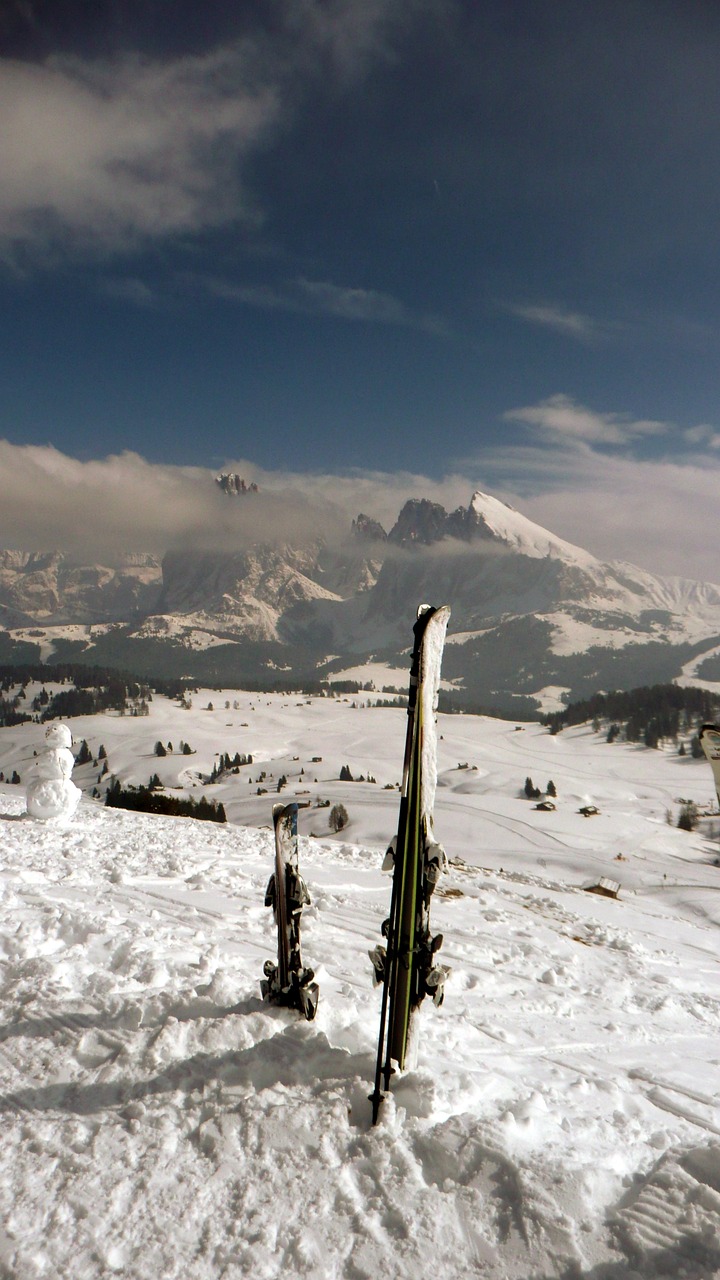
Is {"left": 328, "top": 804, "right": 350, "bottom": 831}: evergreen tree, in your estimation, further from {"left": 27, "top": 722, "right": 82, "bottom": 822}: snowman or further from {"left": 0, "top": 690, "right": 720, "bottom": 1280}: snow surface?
{"left": 0, "top": 690, "right": 720, "bottom": 1280}: snow surface

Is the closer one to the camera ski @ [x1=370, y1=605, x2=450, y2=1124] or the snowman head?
ski @ [x1=370, y1=605, x2=450, y2=1124]

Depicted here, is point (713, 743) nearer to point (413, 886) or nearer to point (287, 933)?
point (413, 886)

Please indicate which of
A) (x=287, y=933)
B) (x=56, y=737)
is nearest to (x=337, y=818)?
(x=56, y=737)

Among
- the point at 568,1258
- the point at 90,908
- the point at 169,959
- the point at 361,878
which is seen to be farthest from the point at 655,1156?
the point at 361,878

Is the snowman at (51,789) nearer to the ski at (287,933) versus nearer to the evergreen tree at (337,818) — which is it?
the ski at (287,933)

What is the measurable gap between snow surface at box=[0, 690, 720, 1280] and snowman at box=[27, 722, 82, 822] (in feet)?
27.5

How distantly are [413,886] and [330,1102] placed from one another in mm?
2349

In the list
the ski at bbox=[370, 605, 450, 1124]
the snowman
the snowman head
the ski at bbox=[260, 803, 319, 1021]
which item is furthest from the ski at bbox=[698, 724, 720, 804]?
the snowman head

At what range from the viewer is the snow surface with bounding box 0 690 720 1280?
5391 millimetres

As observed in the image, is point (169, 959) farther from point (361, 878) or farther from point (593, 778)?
point (593, 778)

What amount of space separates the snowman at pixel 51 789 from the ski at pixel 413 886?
21.2 metres

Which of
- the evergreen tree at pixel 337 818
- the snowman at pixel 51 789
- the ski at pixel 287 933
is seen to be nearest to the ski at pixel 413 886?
the ski at pixel 287 933

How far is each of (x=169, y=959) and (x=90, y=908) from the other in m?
4.06

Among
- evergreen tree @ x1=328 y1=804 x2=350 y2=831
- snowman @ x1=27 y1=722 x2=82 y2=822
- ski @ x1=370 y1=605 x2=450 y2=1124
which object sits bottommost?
evergreen tree @ x1=328 y1=804 x2=350 y2=831
